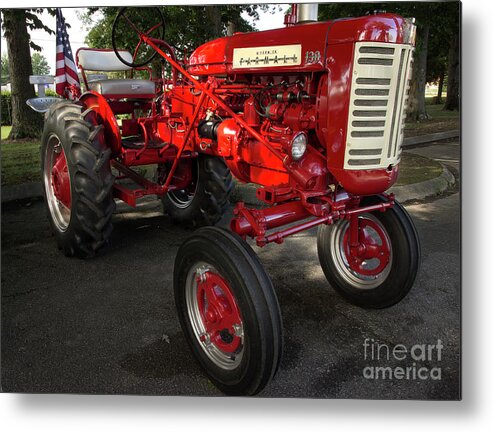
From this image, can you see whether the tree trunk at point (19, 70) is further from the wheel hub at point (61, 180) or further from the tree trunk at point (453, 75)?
the tree trunk at point (453, 75)

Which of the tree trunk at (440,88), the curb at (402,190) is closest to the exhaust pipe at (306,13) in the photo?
the tree trunk at (440,88)

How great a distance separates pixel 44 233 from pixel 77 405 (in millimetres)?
1898

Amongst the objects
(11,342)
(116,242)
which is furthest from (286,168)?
(116,242)

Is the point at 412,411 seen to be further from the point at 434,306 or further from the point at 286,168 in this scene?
the point at 286,168

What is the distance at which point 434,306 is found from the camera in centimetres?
257

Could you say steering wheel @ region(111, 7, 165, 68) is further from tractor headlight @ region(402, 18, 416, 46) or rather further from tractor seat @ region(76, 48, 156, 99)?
tractor headlight @ region(402, 18, 416, 46)

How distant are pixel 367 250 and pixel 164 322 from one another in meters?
1.20

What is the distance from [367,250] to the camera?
8.70 ft

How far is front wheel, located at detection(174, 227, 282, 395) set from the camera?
6.04ft

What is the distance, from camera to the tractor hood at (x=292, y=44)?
73.3 inches

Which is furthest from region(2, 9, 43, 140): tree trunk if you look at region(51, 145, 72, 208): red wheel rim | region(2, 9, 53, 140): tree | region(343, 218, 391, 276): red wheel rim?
region(343, 218, 391, 276): red wheel rim

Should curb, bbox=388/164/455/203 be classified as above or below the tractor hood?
below

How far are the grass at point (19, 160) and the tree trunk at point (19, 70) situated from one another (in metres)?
0.08

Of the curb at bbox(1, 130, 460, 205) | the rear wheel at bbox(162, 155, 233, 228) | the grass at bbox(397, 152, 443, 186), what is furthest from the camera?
the rear wheel at bbox(162, 155, 233, 228)
